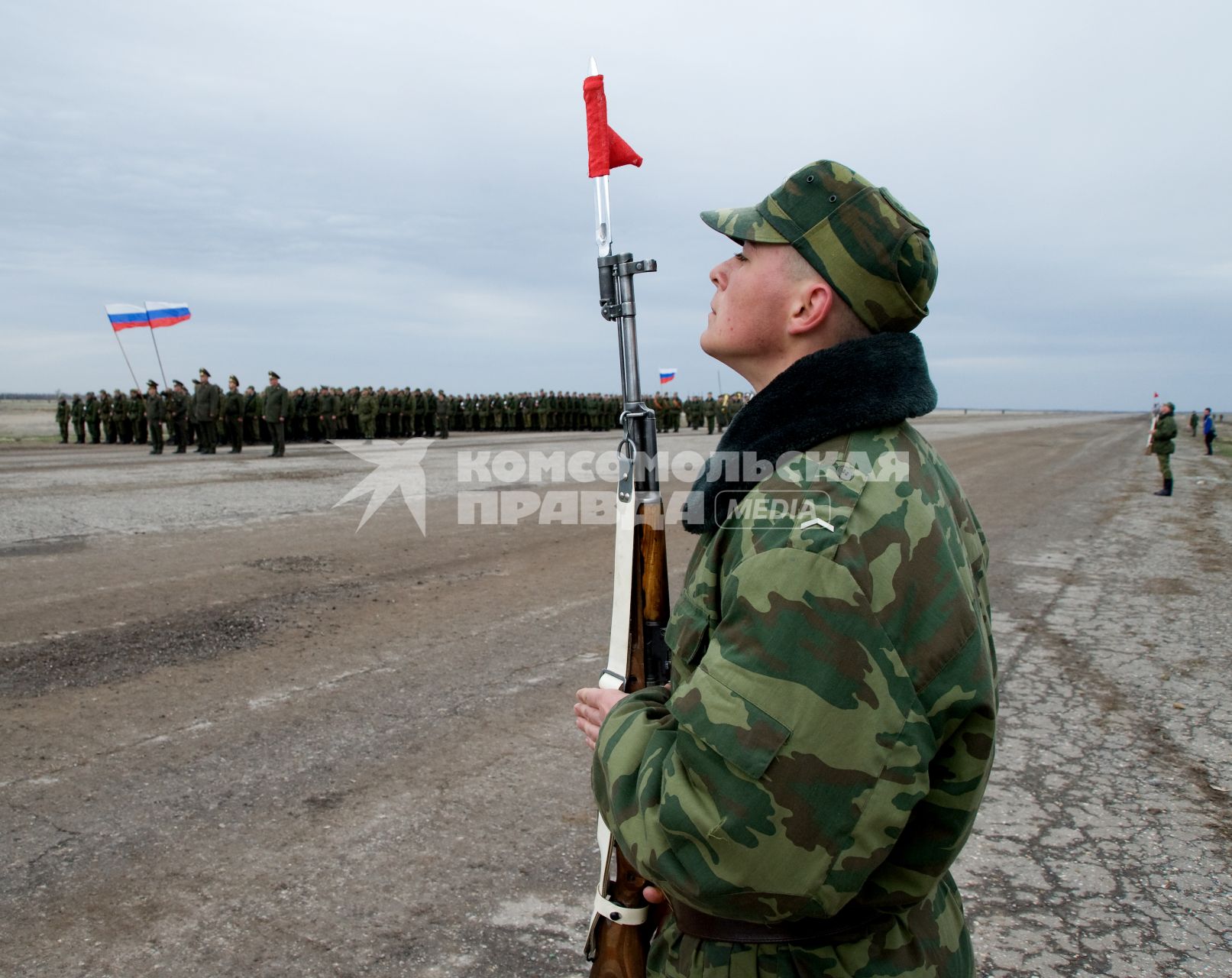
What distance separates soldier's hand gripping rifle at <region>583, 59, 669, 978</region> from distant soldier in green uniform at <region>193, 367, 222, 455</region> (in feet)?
74.5

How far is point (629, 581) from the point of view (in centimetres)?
181

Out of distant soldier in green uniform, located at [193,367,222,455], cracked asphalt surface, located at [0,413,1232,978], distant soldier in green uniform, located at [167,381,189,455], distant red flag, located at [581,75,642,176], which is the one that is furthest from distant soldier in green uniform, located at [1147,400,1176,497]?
distant soldier in green uniform, located at [167,381,189,455]

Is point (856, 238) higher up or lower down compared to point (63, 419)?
higher up

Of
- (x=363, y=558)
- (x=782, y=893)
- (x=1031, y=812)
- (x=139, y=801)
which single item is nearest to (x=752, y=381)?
(x=782, y=893)

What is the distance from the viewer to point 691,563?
137 centimetres

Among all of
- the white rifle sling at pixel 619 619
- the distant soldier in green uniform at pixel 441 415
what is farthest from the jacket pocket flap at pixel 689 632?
the distant soldier in green uniform at pixel 441 415

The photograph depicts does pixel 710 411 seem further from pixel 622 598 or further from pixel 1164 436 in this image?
pixel 622 598

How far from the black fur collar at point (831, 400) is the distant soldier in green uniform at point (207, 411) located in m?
23.4

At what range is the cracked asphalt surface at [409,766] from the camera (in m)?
2.90

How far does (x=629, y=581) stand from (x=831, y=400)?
0.66 m

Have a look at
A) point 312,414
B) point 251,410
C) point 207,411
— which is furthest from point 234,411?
point 312,414

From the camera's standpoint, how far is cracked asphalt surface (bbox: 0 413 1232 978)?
9.53 ft

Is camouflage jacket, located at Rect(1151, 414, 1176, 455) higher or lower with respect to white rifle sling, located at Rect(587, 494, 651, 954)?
lower

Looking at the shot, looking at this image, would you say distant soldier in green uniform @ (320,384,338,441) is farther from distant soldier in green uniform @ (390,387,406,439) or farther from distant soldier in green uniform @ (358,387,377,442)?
distant soldier in green uniform @ (390,387,406,439)
